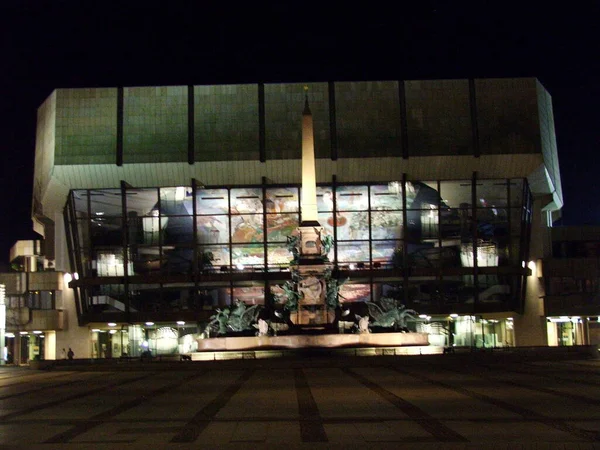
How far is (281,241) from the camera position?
8294 cm

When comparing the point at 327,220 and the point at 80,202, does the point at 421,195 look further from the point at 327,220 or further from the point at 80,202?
the point at 80,202

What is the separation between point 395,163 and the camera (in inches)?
3140

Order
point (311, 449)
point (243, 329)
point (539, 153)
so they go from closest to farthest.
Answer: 1. point (311, 449)
2. point (243, 329)
3. point (539, 153)

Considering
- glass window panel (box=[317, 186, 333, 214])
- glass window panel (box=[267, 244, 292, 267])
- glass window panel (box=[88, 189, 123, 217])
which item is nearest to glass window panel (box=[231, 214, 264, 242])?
glass window panel (box=[267, 244, 292, 267])

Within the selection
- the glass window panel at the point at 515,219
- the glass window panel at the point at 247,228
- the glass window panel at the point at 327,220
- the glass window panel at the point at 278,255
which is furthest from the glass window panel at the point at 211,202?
the glass window panel at the point at 515,219

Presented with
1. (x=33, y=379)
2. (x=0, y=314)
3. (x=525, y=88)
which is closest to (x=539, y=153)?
(x=525, y=88)

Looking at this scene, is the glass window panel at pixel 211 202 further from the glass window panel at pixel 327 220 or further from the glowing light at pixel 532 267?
the glowing light at pixel 532 267

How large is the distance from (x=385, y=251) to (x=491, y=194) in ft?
33.5

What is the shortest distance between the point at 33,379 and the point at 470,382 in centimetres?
2062

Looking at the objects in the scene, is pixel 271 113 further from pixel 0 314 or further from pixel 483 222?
pixel 0 314

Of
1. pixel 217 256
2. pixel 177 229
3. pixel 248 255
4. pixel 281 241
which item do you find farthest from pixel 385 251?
pixel 177 229

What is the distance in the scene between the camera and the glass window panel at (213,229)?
8244 centimetres

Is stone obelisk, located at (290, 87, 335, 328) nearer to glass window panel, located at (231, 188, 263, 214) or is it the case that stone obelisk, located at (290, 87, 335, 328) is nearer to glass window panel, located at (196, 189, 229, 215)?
glass window panel, located at (231, 188, 263, 214)

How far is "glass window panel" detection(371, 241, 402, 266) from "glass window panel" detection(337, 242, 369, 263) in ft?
2.26
